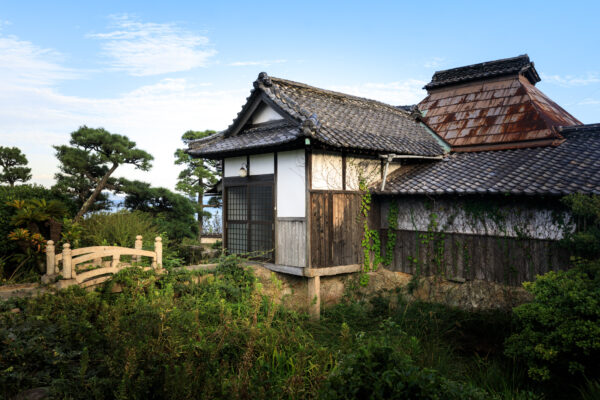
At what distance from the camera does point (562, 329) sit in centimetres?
564

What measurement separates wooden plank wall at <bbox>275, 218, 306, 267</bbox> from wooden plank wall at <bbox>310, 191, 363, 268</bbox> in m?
0.26

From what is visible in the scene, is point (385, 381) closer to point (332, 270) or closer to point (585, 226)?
point (332, 270)

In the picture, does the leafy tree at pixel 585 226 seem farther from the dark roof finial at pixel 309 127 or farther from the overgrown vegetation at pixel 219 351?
the dark roof finial at pixel 309 127

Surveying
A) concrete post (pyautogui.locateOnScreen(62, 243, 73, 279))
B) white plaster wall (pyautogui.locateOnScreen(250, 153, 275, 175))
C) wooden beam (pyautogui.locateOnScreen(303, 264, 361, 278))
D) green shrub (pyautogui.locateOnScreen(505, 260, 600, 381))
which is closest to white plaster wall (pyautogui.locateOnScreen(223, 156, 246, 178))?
white plaster wall (pyautogui.locateOnScreen(250, 153, 275, 175))

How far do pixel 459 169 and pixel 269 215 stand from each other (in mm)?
5344

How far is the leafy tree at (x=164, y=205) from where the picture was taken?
58.5 ft

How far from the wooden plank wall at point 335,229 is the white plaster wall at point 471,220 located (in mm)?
1252

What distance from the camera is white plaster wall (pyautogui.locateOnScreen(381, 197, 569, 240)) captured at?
27.8ft

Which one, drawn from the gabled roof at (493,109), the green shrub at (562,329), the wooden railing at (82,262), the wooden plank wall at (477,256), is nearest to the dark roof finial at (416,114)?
the gabled roof at (493,109)

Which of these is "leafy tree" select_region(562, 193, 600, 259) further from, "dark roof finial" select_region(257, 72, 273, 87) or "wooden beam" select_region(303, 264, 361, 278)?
"dark roof finial" select_region(257, 72, 273, 87)

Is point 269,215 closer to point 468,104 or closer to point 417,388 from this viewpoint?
point 417,388

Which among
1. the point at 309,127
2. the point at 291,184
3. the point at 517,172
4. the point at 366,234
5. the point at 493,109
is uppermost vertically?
the point at 493,109

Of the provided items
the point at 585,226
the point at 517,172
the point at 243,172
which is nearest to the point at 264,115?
the point at 243,172

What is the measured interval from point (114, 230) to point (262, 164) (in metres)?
5.03
